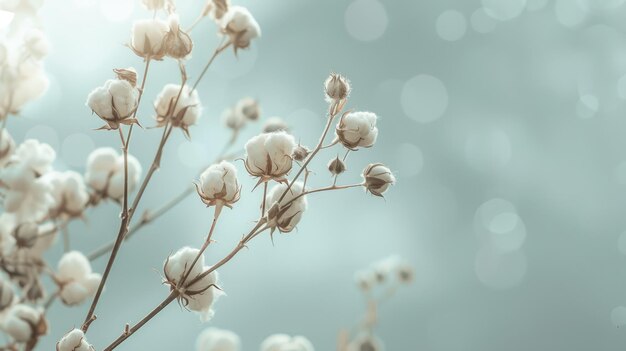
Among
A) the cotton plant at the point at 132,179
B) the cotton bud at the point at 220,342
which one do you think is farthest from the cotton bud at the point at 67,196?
the cotton bud at the point at 220,342

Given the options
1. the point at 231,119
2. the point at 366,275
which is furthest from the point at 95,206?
the point at 366,275

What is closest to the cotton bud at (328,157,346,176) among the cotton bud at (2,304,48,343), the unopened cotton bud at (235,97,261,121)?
the cotton bud at (2,304,48,343)

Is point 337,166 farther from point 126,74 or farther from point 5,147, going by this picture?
point 5,147

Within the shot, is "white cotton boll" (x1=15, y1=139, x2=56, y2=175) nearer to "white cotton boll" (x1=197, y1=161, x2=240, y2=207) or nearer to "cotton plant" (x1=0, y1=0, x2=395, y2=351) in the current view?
"cotton plant" (x1=0, y1=0, x2=395, y2=351)

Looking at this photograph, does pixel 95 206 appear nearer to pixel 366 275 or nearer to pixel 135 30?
pixel 135 30

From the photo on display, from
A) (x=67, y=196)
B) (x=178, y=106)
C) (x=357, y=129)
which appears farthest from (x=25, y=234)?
(x=357, y=129)
